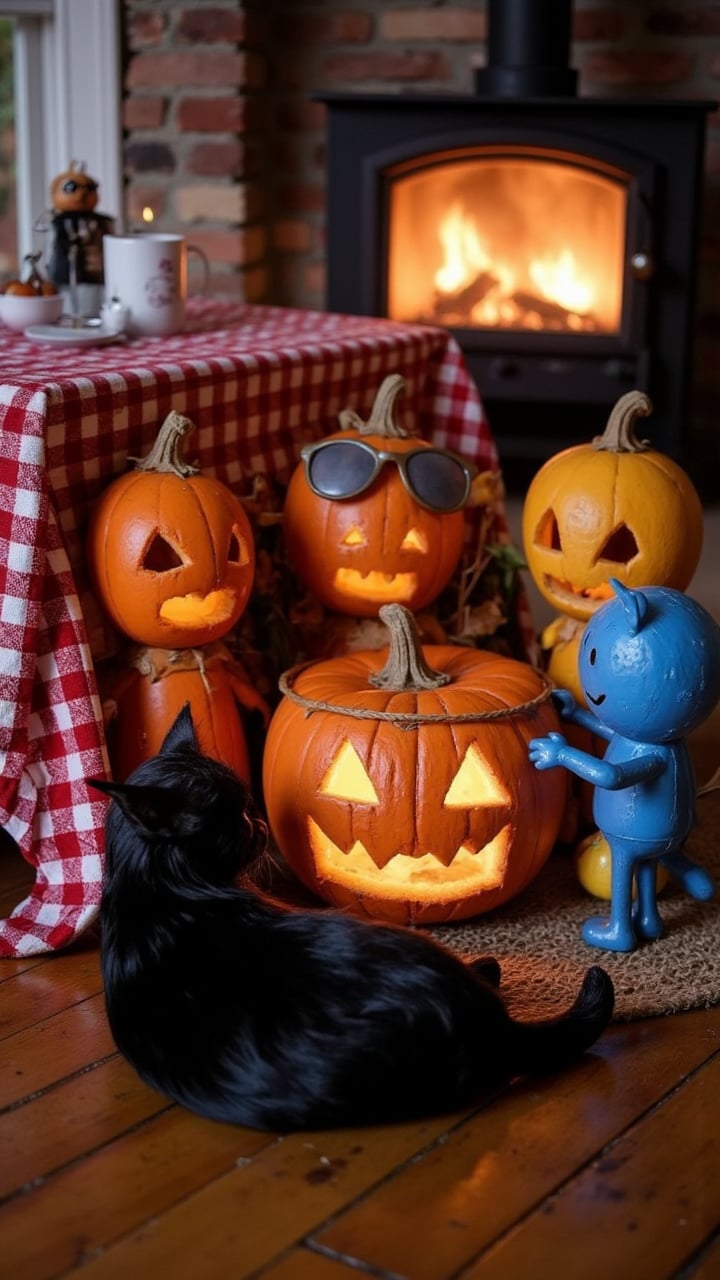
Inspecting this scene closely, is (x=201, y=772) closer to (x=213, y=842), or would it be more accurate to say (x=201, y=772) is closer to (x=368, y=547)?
(x=213, y=842)

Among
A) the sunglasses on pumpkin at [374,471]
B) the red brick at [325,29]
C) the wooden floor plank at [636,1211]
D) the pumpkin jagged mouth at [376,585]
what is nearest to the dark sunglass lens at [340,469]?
the sunglasses on pumpkin at [374,471]

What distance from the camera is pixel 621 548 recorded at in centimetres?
211

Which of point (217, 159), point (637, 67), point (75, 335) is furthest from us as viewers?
point (217, 159)

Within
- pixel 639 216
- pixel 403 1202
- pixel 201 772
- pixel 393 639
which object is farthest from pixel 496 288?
pixel 403 1202

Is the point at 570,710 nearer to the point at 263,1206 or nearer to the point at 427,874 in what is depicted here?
the point at 427,874

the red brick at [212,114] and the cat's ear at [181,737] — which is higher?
the red brick at [212,114]

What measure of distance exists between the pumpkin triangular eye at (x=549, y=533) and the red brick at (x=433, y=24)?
7.70ft

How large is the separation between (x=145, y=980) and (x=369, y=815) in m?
0.44

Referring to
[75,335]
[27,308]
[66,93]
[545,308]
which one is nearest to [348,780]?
[75,335]

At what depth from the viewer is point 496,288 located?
3879mm

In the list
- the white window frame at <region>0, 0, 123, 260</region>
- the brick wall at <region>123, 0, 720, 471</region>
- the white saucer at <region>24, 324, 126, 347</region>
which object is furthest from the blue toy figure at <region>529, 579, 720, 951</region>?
the white window frame at <region>0, 0, 123, 260</region>

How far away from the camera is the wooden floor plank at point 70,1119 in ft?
4.52

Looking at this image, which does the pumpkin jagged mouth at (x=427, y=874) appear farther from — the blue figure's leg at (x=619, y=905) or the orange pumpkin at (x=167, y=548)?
the orange pumpkin at (x=167, y=548)

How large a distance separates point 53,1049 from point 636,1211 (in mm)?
628
